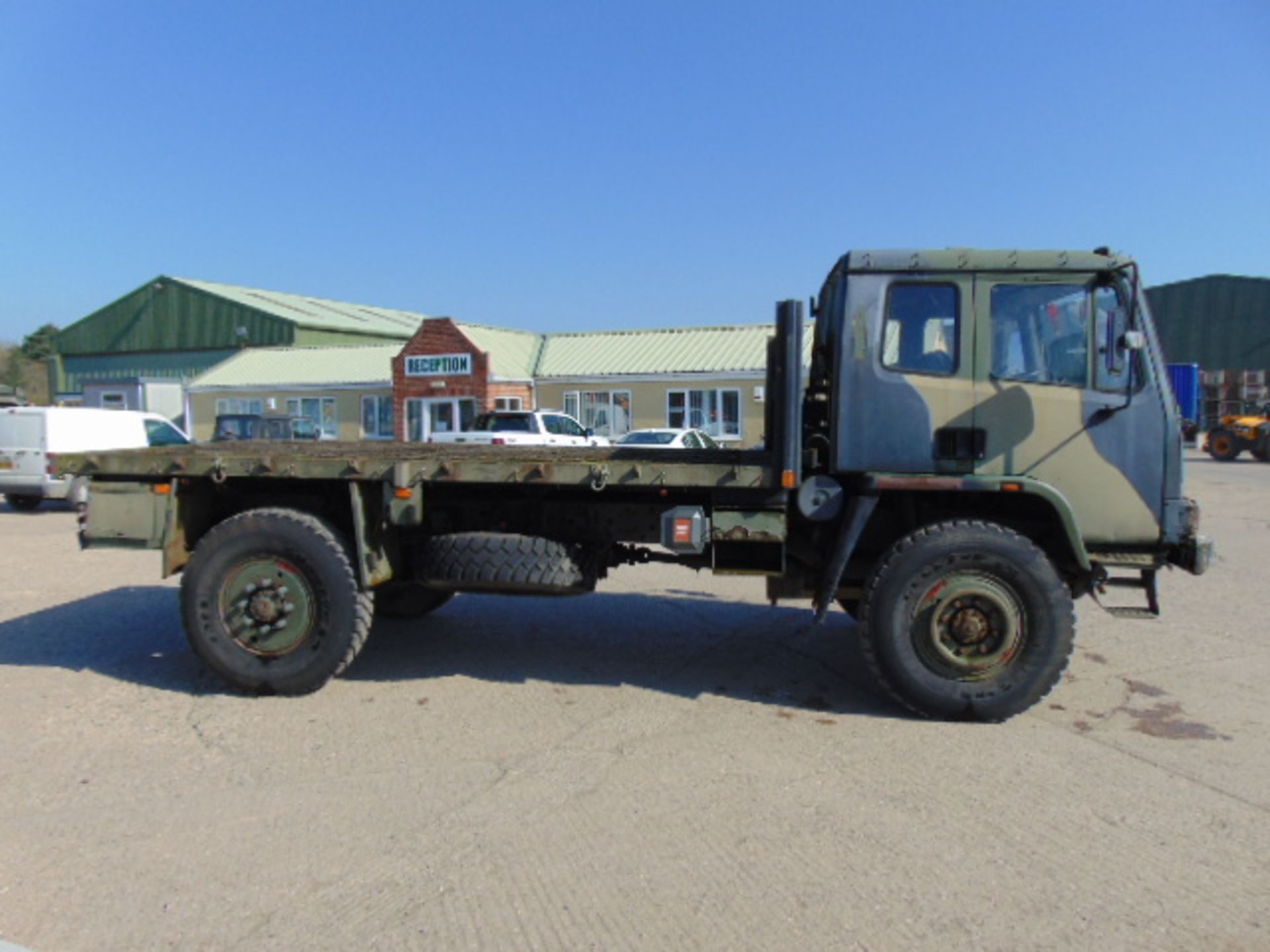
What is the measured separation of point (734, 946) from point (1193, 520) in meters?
3.87

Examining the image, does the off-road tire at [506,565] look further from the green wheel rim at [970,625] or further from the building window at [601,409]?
the building window at [601,409]

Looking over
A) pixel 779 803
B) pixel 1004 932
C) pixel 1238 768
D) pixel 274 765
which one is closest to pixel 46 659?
pixel 274 765

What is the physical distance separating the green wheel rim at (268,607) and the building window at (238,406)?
3302 cm

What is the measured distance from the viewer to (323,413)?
34969mm

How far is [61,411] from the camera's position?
15.3 metres

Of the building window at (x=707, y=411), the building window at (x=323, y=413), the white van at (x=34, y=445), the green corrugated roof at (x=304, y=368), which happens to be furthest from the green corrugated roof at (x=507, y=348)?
the white van at (x=34, y=445)

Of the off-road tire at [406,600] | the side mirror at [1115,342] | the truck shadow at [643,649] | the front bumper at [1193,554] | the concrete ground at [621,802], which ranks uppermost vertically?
the side mirror at [1115,342]

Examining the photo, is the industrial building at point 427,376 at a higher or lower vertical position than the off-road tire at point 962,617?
higher

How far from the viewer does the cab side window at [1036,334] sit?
5.12 metres

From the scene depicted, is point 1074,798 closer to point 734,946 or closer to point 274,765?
point 734,946

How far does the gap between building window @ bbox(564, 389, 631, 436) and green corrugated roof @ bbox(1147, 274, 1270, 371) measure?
118 feet

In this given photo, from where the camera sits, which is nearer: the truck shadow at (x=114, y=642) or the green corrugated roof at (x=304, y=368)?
the truck shadow at (x=114, y=642)

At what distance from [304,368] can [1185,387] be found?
1416 inches

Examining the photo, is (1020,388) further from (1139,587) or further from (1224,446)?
(1224,446)
